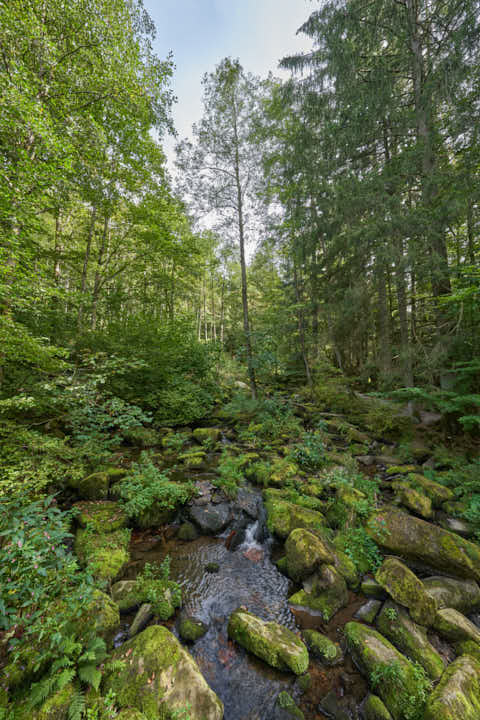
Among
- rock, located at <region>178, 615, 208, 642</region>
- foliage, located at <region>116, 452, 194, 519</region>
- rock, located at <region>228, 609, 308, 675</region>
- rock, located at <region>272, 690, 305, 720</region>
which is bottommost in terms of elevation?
rock, located at <region>272, 690, 305, 720</region>

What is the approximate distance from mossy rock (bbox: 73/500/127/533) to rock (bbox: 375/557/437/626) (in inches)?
169

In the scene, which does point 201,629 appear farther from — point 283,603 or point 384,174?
point 384,174

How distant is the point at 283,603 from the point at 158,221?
11.8 meters

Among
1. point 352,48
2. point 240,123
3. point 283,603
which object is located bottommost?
point 283,603

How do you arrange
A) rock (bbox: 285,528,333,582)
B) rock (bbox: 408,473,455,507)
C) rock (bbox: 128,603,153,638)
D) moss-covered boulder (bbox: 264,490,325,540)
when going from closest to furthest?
1. rock (bbox: 128,603,153,638)
2. rock (bbox: 285,528,333,582)
3. moss-covered boulder (bbox: 264,490,325,540)
4. rock (bbox: 408,473,455,507)

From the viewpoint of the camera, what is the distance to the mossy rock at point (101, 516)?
14.1 feet

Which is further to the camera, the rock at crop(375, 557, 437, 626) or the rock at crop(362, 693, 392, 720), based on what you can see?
the rock at crop(375, 557, 437, 626)

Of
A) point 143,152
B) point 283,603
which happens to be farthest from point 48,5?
point 283,603

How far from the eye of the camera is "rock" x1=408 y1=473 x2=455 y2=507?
5020 millimetres

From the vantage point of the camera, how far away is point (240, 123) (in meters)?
10.1

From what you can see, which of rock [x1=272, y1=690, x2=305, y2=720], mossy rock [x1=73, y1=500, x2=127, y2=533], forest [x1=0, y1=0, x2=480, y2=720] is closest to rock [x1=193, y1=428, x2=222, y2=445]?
forest [x1=0, y1=0, x2=480, y2=720]

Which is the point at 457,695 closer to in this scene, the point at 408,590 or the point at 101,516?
the point at 408,590

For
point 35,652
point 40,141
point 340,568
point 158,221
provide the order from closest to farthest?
point 35,652
point 340,568
point 40,141
point 158,221

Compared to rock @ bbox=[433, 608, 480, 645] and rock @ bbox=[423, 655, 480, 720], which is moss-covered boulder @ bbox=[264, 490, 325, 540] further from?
rock @ bbox=[423, 655, 480, 720]
